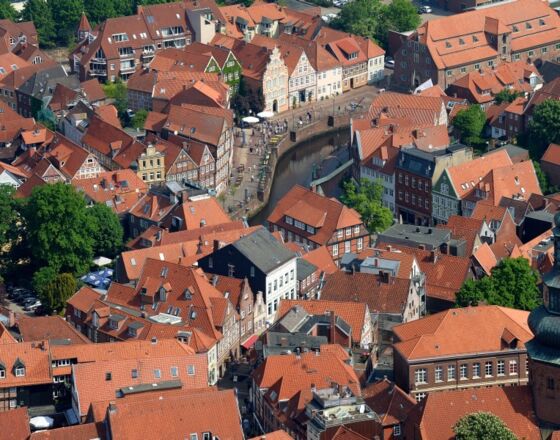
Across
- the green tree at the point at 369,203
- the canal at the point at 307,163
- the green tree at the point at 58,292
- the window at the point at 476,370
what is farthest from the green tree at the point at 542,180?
the green tree at the point at 58,292

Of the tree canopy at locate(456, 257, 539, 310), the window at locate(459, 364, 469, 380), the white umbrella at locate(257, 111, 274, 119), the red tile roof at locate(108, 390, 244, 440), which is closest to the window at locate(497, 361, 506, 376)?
the window at locate(459, 364, 469, 380)

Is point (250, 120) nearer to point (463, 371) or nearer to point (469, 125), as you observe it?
point (469, 125)

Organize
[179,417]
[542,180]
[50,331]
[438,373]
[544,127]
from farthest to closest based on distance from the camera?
[544,127] → [542,180] → [50,331] → [438,373] → [179,417]

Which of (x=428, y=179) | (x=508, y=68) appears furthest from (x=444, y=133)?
(x=508, y=68)

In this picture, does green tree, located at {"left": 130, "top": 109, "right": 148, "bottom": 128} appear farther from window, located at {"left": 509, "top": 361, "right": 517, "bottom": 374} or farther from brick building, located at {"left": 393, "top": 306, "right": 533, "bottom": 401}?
window, located at {"left": 509, "top": 361, "right": 517, "bottom": 374}

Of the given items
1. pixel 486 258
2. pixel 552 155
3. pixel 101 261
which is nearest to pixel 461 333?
pixel 486 258

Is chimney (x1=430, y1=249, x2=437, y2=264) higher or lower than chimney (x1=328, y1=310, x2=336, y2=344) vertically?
lower
